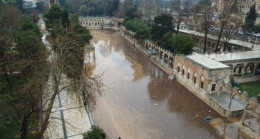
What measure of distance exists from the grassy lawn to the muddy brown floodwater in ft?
20.7

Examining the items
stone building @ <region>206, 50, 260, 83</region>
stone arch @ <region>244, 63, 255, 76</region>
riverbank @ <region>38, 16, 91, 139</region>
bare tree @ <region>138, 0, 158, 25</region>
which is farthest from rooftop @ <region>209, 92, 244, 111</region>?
bare tree @ <region>138, 0, 158, 25</region>

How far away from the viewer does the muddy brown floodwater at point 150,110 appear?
1900 centimetres

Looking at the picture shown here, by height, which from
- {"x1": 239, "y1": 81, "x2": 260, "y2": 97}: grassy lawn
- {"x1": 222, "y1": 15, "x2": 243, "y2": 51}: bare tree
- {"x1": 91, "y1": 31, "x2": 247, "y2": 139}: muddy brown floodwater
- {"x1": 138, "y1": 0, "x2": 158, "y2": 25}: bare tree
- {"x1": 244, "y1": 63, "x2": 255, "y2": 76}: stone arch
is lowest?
{"x1": 91, "y1": 31, "x2": 247, "y2": 139}: muddy brown floodwater

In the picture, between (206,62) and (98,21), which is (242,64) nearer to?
(206,62)

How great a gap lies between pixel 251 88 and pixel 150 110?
13.7 meters

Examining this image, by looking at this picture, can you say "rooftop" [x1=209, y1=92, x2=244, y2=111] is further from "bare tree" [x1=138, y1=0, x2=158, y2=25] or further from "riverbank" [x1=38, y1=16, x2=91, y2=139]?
"bare tree" [x1=138, y1=0, x2=158, y2=25]

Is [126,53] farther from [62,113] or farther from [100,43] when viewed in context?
[62,113]

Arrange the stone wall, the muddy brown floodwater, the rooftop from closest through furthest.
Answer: the muddy brown floodwater → the rooftop → the stone wall

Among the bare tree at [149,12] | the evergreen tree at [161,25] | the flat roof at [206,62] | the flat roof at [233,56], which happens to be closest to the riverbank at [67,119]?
the flat roof at [206,62]

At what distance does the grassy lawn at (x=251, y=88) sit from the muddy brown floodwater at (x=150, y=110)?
6.32 metres

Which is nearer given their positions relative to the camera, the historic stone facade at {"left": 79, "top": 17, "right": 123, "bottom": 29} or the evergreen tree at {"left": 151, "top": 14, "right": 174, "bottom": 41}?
the evergreen tree at {"left": 151, "top": 14, "right": 174, "bottom": 41}

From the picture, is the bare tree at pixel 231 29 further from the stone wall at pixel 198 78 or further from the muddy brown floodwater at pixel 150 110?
the muddy brown floodwater at pixel 150 110

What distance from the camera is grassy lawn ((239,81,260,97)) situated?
82.5 ft

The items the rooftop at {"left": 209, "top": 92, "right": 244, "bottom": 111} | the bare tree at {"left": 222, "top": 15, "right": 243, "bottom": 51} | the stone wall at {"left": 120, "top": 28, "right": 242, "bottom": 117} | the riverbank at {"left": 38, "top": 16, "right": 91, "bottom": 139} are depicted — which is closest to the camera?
the riverbank at {"left": 38, "top": 16, "right": 91, "bottom": 139}
